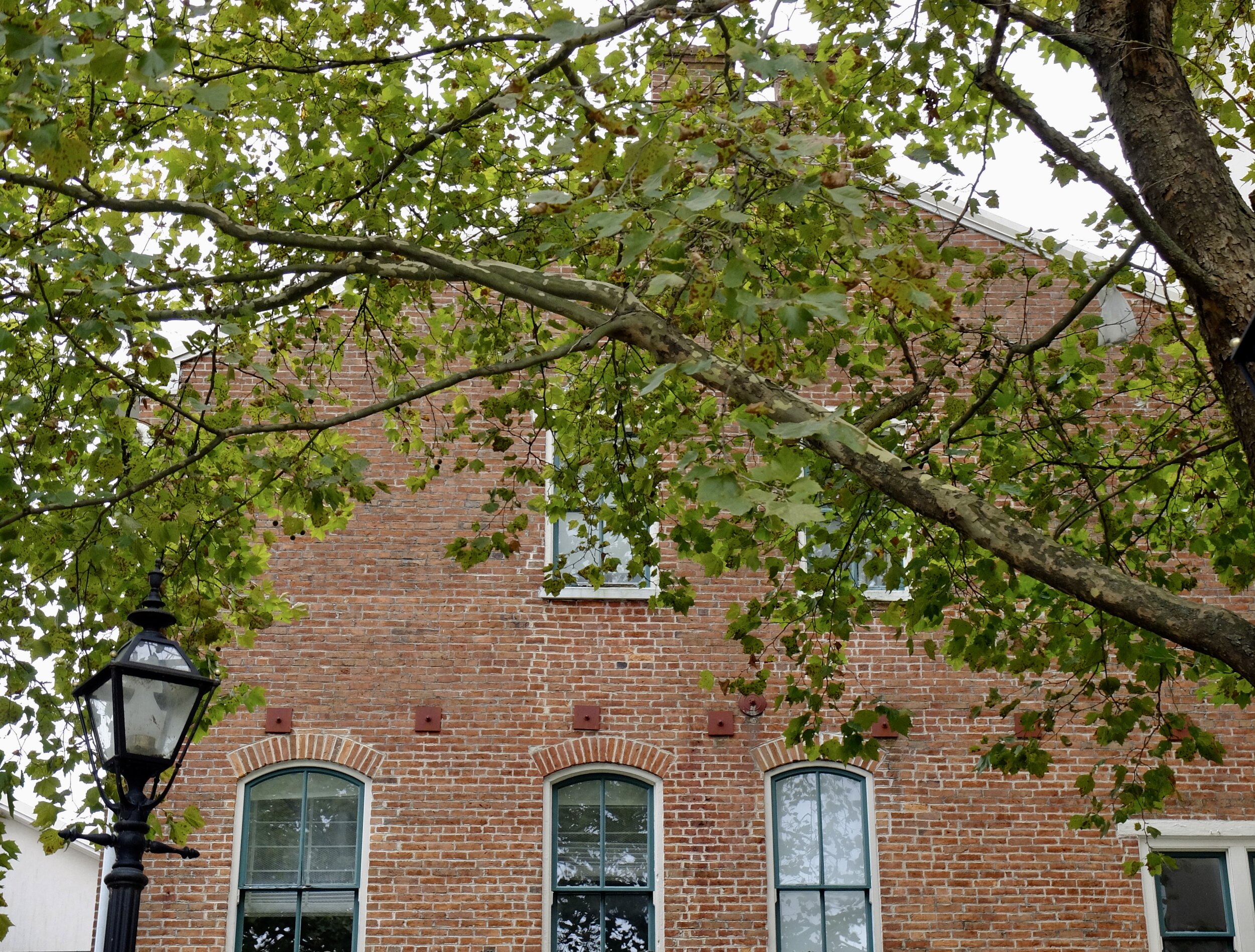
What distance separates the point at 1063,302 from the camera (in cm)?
1363

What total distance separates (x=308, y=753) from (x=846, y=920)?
4839mm

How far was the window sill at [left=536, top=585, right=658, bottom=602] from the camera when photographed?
40.6ft

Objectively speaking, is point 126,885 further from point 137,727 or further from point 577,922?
point 577,922

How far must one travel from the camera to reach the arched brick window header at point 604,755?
1192 cm

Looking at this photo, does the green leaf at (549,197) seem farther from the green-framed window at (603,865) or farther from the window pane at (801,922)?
the window pane at (801,922)

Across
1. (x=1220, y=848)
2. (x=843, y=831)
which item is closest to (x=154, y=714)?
(x=843, y=831)

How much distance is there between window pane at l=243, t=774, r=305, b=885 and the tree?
2325mm

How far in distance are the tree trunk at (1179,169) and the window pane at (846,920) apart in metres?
7.31

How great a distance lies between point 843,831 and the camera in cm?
1196

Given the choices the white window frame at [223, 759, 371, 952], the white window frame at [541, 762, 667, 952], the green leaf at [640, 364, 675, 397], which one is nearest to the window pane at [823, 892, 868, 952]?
the white window frame at [541, 762, 667, 952]

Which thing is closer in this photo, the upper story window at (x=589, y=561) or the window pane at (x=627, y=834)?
the window pane at (x=627, y=834)

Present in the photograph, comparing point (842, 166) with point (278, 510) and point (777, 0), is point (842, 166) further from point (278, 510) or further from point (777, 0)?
point (278, 510)

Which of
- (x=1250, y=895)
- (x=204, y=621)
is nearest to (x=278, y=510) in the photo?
(x=204, y=621)

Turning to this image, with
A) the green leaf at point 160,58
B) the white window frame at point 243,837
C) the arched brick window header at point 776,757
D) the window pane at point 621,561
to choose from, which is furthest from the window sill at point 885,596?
the green leaf at point 160,58
